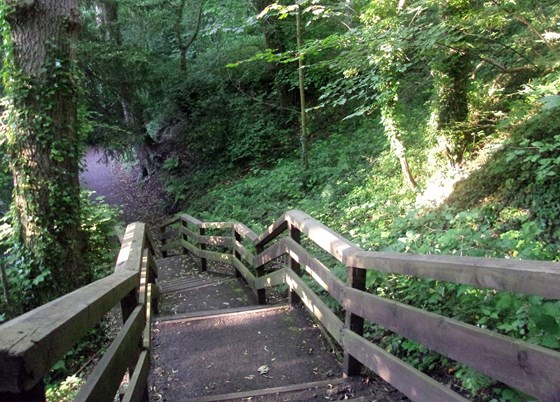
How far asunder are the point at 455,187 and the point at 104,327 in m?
4.91

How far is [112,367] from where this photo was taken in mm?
2051

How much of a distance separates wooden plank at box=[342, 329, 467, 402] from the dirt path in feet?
34.8

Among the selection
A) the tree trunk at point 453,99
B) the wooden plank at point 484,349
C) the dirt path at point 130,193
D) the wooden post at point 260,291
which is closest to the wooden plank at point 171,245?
the dirt path at point 130,193

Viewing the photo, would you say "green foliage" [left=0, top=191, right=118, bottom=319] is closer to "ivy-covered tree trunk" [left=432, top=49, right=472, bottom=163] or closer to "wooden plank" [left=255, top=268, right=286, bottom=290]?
"wooden plank" [left=255, top=268, right=286, bottom=290]

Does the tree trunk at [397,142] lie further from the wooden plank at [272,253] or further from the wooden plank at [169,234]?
the wooden plank at [169,234]

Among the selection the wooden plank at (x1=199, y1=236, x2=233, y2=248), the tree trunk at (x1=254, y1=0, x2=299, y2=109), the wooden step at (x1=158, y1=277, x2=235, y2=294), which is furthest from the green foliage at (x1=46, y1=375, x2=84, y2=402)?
the tree trunk at (x1=254, y1=0, x2=299, y2=109)

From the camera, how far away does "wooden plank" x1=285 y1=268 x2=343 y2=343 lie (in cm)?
336

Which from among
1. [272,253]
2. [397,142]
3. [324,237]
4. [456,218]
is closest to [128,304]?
[324,237]

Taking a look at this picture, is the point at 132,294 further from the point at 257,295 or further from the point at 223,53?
the point at 223,53

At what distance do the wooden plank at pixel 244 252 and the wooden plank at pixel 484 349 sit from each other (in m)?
3.60

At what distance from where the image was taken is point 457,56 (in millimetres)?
5691

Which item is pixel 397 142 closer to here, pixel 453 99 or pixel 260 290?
pixel 453 99

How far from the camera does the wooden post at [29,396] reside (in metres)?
1.20

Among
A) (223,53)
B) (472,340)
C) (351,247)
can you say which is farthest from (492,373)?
(223,53)
